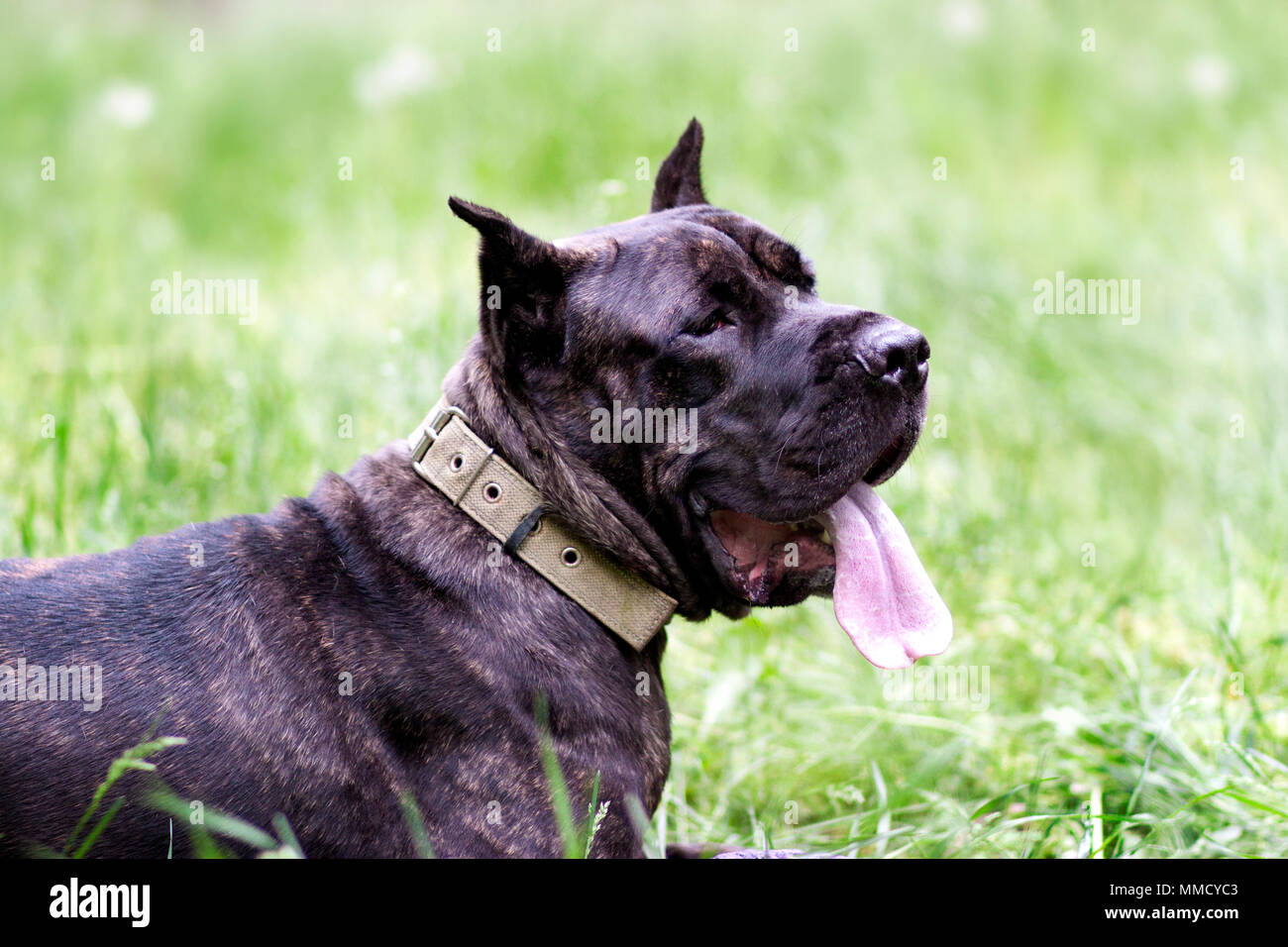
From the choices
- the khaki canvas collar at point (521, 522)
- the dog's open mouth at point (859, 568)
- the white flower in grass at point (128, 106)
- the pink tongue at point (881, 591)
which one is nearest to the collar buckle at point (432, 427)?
the khaki canvas collar at point (521, 522)

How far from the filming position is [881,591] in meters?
2.89

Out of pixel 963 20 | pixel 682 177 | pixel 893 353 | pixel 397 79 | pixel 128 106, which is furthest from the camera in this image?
pixel 963 20

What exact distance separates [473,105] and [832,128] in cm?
228

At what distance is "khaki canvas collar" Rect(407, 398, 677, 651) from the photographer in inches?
109

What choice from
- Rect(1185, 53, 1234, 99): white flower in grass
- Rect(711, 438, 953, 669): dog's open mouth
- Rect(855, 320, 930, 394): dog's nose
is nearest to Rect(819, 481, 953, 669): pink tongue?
Rect(711, 438, 953, 669): dog's open mouth

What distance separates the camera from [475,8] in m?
9.45

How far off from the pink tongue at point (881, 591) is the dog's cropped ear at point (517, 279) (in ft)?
2.77

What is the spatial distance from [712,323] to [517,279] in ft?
1.55

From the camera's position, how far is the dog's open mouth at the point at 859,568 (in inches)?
113

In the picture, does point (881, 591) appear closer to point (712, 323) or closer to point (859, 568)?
point (859, 568)

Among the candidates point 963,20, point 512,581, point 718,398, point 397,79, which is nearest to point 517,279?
point 718,398

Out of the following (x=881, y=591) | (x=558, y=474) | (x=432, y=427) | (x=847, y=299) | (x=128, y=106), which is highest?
(x=128, y=106)

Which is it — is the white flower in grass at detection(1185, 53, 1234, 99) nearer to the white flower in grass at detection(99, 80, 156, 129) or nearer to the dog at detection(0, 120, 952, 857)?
the dog at detection(0, 120, 952, 857)

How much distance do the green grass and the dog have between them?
613 millimetres
